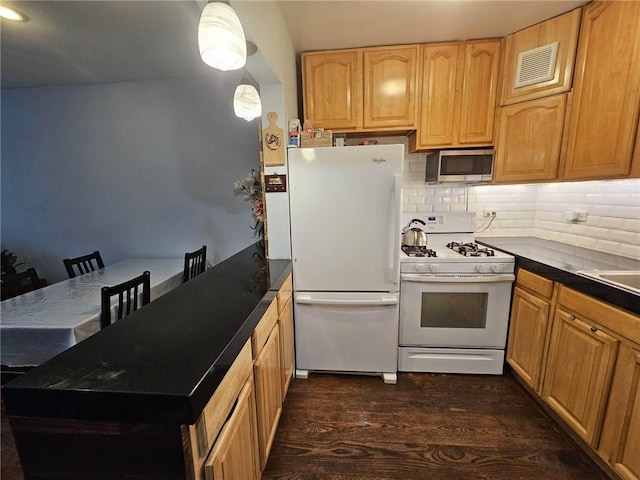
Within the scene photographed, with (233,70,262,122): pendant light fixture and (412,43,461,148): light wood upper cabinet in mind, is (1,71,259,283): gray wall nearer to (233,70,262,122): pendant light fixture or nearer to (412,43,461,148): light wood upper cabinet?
(233,70,262,122): pendant light fixture

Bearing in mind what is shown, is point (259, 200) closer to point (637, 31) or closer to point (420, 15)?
point (420, 15)

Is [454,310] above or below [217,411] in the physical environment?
below

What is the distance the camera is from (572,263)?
62.6 inches

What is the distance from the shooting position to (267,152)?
5.96 ft

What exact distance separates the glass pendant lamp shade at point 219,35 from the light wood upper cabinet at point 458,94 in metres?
1.68

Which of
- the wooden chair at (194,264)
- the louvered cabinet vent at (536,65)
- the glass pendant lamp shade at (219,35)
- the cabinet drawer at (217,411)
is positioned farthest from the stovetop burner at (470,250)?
the wooden chair at (194,264)


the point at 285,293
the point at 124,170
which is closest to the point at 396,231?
the point at 285,293

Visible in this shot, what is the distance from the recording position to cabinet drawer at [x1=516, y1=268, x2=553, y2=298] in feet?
5.15

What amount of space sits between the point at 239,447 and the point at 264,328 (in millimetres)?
445

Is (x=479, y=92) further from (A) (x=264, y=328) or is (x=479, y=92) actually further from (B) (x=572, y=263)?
(A) (x=264, y=328)

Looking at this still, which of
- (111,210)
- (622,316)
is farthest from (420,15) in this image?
(111,210)

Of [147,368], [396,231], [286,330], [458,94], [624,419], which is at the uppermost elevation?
[458,94]

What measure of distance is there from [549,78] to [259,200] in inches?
90.9

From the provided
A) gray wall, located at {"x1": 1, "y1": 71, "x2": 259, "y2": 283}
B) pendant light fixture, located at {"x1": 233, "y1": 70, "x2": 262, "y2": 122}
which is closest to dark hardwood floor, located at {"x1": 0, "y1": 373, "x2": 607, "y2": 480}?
gray wall, located at {"x1": 1, "y1": 71, "x2": 259, "y2": 283}
